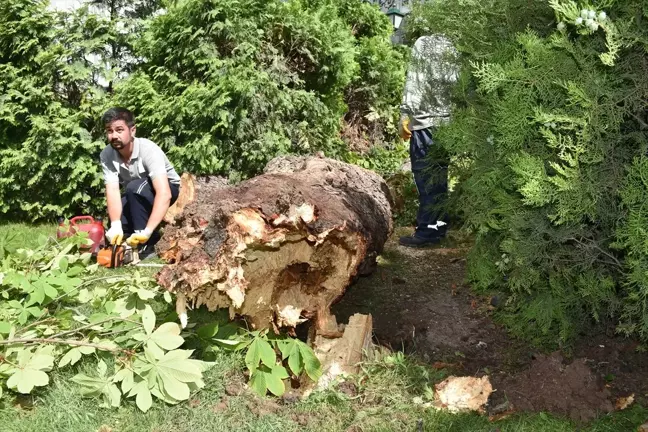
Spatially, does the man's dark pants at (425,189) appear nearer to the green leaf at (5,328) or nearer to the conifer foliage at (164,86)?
the conifer foliage at (164,86)

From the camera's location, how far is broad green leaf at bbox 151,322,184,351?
8.58 ft

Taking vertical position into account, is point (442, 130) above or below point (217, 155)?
above

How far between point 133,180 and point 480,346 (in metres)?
3.43

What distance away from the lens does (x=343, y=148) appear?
7.61 meters

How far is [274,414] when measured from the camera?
2.61 m

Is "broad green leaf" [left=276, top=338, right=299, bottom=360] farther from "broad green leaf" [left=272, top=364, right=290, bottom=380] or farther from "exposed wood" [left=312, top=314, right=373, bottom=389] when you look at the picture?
"exposed wood" [left=312, top=314, right=373, bottom=389]

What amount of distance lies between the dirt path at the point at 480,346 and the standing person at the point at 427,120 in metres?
0.60

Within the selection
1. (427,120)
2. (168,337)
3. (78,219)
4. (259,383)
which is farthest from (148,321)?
(427,120)

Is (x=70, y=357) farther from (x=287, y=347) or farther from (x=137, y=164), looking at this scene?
(x=137, y=164)

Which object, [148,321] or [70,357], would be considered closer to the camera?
[148,321]

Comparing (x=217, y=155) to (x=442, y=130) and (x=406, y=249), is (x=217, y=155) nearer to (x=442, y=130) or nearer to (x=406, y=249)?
(x=406, y=249)

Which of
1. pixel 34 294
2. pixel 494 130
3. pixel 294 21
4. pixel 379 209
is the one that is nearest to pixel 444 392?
pixel 494 130

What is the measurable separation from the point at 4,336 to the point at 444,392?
7.39ft

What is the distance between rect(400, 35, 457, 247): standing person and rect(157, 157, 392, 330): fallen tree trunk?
154 centimetres
